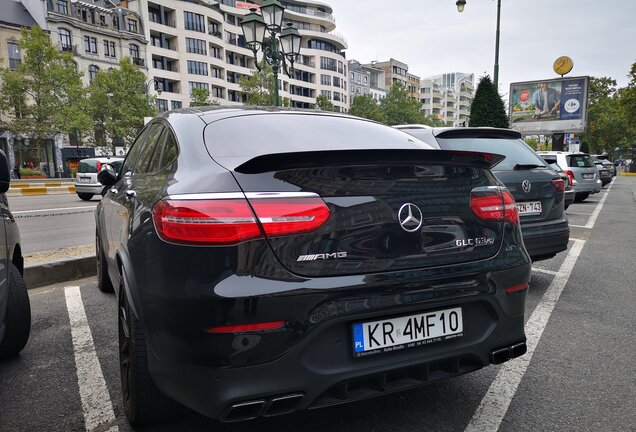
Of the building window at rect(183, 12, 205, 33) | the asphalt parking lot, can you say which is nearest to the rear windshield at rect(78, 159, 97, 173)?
the asphalt parking lot

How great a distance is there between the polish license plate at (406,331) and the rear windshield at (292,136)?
0.79m

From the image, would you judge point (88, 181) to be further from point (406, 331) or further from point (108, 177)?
point (406, 331)

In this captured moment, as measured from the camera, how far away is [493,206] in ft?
7.35

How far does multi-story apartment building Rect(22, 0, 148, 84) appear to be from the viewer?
43469 mm

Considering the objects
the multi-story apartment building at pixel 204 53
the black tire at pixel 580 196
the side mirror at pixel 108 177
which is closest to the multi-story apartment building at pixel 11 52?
the multi-story apartment building at pixel 204 53

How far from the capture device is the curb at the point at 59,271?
4887 mm

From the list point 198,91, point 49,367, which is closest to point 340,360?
point 49,367

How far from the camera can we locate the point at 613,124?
54.5 meters

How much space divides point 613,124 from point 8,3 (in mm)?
64556

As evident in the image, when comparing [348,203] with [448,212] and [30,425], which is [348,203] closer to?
[448,212]

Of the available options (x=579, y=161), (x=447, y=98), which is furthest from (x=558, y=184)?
(x=447, y=98)

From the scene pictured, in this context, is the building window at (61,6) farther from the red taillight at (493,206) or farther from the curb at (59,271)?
the red taillight at (493,206)

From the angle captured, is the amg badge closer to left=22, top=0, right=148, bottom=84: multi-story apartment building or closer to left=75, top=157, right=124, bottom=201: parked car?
left=75, top=157, right=124, bottom=201: parked car

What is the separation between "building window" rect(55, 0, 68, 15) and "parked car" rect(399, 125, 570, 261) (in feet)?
166
